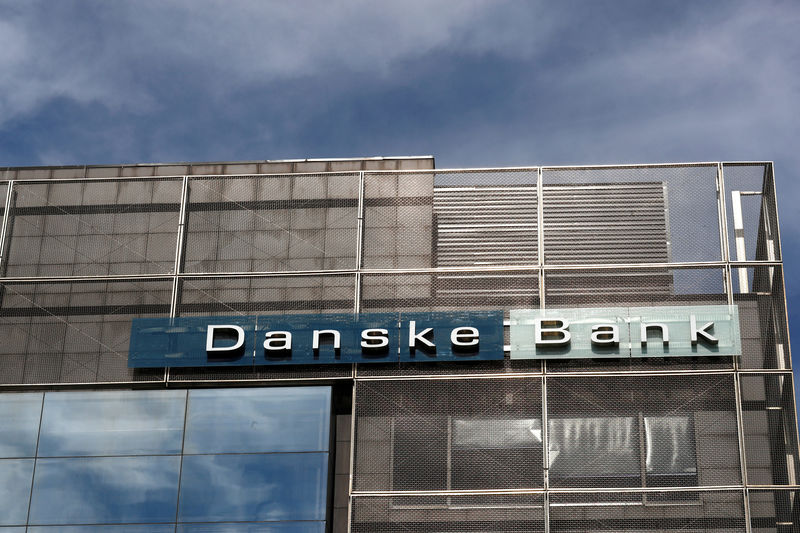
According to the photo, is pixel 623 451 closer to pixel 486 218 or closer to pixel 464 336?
pixel 464 336

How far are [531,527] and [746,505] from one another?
432cm

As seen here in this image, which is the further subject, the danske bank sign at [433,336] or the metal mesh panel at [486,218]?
the metal mesh panel at [486,218]

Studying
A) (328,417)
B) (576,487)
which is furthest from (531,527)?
(328,417)

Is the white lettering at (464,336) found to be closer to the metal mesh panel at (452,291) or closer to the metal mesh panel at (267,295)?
the metal mesh panel at (452,291)

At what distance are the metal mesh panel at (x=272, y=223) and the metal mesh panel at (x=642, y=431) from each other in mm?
5934

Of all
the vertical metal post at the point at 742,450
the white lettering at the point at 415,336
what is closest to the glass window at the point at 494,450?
the white lettering at the point at 415,336

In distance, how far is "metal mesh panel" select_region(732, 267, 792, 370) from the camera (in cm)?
2583

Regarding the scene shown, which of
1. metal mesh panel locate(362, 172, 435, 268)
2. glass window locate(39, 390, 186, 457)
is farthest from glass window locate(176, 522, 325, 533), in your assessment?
metal mesh panel locate(362, 172, 435, 268)

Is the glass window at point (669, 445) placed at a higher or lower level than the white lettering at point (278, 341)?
lower

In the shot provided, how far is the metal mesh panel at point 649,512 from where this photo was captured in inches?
968

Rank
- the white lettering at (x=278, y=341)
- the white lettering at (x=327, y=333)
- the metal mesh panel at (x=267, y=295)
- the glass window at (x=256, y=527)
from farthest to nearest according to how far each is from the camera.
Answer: the metal mesh panel at (x=267, y=295), the white lettering at (x=278, y=341), the white lettering at (x=327, y=333), the glass window at (x=256, y=527)

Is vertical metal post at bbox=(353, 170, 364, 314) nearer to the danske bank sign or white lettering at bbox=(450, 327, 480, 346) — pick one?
the danske bank sign

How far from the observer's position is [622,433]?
83.9ft

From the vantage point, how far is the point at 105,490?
25969 millimetres
